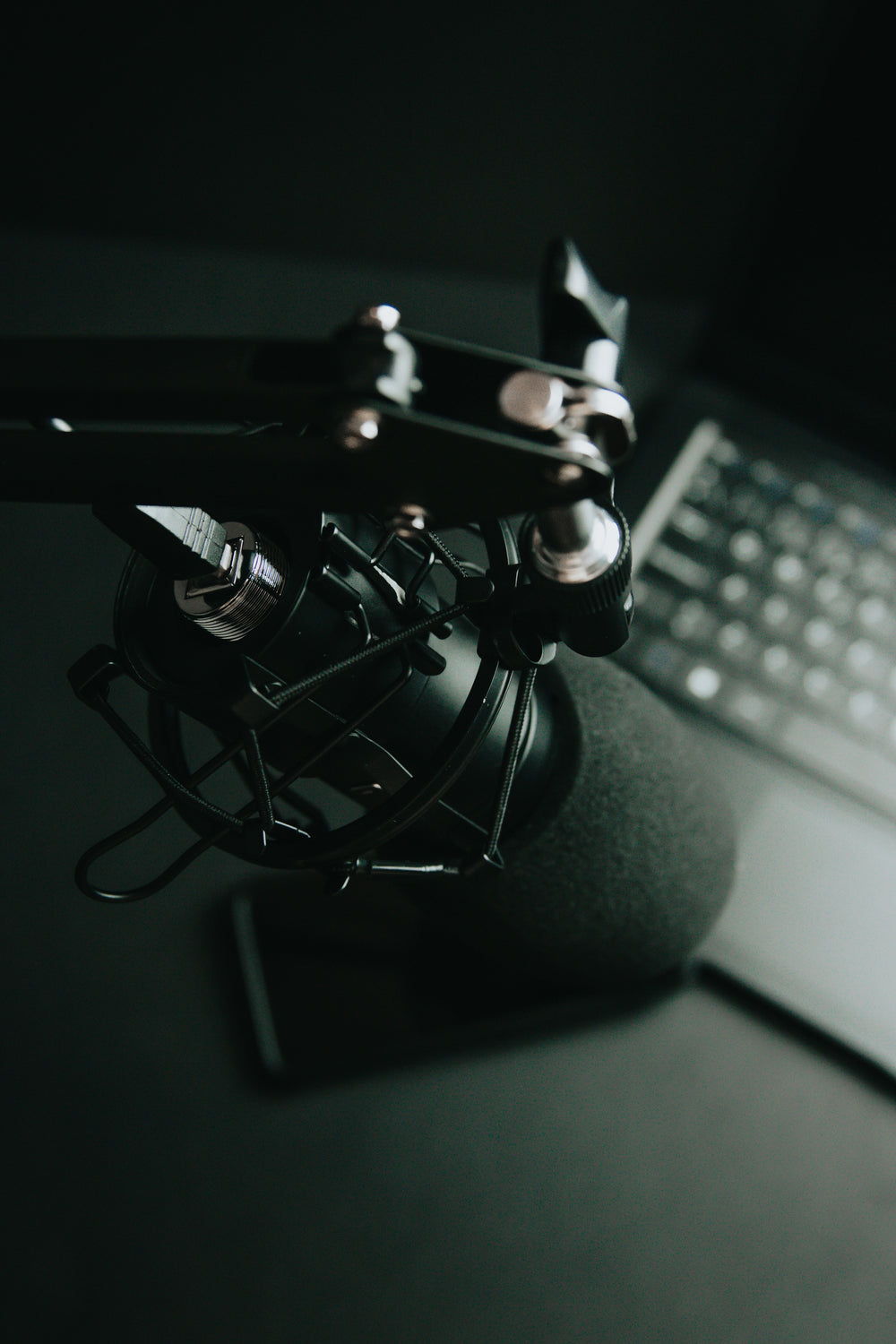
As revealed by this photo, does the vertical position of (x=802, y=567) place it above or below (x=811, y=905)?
above

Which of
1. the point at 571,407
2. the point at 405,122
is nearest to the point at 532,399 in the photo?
the point at 571,407

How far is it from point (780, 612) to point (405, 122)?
345 millimetres

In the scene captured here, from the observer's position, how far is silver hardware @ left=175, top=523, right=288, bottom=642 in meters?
0.23

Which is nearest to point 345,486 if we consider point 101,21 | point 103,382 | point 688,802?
point 103,382

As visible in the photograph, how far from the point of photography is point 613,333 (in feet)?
0.68

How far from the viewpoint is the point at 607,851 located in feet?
1.10

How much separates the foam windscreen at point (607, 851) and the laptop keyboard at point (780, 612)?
0.19 metres

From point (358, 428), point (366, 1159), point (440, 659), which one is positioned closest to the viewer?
point (358, 428)

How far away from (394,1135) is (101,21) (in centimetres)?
55

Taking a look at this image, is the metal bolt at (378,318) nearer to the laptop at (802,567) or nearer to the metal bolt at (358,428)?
the metal bolt at (358,428)

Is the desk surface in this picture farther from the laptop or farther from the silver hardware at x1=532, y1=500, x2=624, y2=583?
the silver hardware at x1=532, y1=500, x2=624, y2=583

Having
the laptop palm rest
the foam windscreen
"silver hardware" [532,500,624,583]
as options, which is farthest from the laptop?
"silver hardware" [532,500,624,583]

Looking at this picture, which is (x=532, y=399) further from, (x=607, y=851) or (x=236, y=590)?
(x=607, y=851)

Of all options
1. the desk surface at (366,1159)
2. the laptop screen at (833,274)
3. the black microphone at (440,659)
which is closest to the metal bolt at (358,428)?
the black microphone at (440,659)
